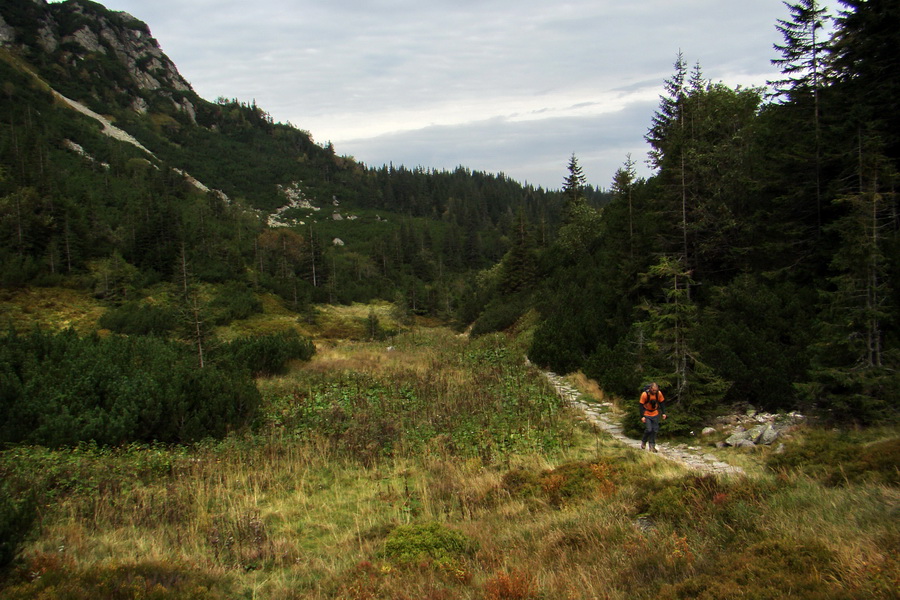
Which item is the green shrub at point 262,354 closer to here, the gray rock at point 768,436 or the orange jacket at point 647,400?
the orange jacket at point 647,400

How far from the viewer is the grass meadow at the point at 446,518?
12.2 ft

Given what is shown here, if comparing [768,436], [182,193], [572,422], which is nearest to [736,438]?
[768,436]

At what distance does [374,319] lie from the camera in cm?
3772

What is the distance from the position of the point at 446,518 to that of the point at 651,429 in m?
5.11

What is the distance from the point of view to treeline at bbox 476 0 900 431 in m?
8.84

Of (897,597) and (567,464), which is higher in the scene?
(897,597)

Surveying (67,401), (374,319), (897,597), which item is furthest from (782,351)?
(374,319)

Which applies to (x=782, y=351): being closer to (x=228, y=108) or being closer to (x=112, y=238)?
(x=112, y=238)

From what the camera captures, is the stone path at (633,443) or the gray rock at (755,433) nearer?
the stone path at (633,443)

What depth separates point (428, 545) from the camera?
4.99m

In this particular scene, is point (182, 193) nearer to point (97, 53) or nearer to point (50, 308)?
point (50, 308)

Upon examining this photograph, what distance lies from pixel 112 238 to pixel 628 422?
50.4 metres

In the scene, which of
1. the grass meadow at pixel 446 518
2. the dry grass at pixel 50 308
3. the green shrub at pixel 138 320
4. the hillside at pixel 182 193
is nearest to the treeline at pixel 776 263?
the grass meadow at pixel 446 518

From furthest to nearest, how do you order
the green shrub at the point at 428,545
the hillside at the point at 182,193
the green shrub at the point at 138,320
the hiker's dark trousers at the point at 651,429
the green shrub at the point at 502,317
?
the hillside at the point at 182,193, the green shrub at the point at 502,317, the green shrub at the point at 138,320, the hiker's dark trousers at the point at 651,429, the green shrub at the point at 428,545
